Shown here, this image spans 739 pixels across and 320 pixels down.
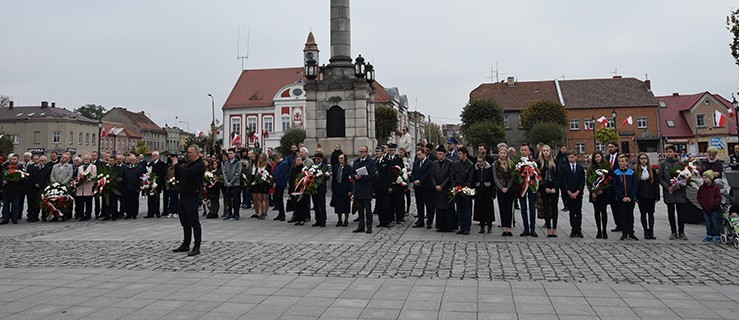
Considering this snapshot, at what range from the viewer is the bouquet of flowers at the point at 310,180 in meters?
11.8

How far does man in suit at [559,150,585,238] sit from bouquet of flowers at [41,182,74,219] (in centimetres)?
1265

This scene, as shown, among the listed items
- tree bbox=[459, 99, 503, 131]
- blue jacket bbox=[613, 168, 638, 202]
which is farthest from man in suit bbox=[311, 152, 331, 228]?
tree bbox=[459, 99, 503, 131]

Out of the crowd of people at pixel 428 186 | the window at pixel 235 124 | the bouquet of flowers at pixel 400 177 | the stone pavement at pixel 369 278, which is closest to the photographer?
the stone pavement at pixel 369 278

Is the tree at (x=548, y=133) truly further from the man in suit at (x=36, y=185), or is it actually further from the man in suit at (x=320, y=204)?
the man in suit at (x=36, y=185)

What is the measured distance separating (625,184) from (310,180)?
662 centimetres

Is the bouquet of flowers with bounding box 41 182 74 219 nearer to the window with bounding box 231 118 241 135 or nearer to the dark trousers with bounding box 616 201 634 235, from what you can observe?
the dark trousers with bounding box 616 201 634 235

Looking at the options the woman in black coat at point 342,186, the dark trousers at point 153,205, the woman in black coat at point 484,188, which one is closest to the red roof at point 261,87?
the dark trousers at point 153,205

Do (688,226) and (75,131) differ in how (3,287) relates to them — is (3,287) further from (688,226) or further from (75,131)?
(75,131)

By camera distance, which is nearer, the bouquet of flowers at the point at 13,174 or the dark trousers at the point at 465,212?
the dark trousers at the point at 465,212

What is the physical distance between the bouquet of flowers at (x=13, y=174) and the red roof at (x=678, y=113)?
68.1m

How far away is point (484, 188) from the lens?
34.6ft

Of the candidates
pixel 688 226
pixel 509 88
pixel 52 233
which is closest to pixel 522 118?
pixel 509 88

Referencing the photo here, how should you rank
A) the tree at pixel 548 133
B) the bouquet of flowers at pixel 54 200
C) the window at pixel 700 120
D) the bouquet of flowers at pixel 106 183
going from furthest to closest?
1. the window at pixel 700 120
2. the tree at pixel 548 133
3. the bouquet of flowers at pixel 106 183
4. the bouquet of flowers at pixel 54 200

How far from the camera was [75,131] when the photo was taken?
7475 cm
